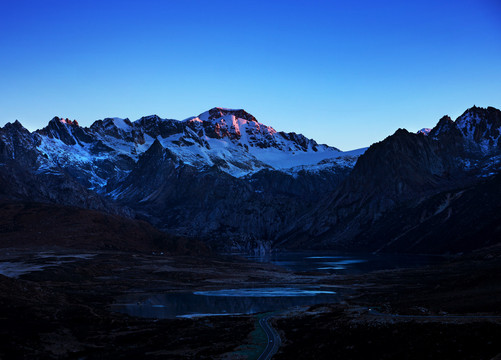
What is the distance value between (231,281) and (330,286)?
28.1m

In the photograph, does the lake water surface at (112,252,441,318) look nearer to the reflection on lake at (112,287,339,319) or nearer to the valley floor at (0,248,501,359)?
the reflection on lake at (112,287,339,319)

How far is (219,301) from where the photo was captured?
107625mm

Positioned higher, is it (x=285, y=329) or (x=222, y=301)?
(x=285, y=329)

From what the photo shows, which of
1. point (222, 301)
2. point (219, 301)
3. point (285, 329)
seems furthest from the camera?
point (219, 301)

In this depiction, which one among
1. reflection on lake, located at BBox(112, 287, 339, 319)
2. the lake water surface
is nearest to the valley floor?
the lake water surface

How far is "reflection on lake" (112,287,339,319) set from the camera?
91938 mm

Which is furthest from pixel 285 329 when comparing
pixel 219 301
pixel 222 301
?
pixel 219 301

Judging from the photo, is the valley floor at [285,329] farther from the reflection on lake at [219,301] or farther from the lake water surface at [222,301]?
the reflection on lake at [219,301]

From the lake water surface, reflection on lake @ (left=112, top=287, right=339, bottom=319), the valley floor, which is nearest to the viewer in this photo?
the valley floor

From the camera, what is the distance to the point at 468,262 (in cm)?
16575

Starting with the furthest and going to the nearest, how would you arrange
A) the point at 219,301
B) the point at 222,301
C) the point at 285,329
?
the point at 219,301 < the point at 222,301 < the point at 285,329

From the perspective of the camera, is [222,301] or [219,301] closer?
[222,301]

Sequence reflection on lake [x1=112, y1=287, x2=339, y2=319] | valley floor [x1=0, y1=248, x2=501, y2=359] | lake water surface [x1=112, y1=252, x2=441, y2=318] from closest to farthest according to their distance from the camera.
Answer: valley floor [x1=0, y1=248, x2=501, y2=359], reflection on lake [x1=112, y1=287, x2=339, y2=319], lake water surface [x1=112, y1=252, x2=441, y2=318]

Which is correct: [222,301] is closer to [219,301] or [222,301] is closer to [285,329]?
[219,301]
